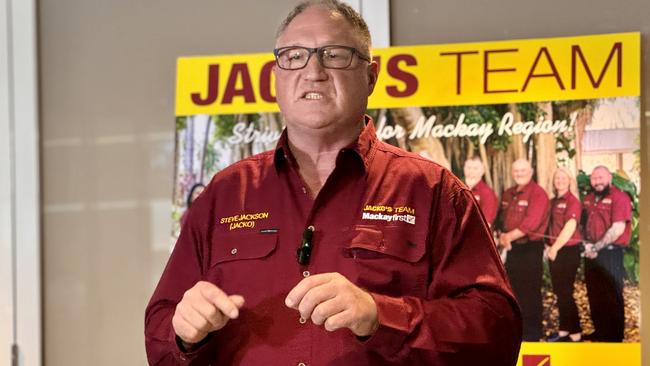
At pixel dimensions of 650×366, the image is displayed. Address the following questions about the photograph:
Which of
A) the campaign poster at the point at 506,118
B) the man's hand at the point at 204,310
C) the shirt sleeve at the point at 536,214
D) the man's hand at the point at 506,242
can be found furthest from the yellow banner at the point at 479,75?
the man's hand at the point at 204,310

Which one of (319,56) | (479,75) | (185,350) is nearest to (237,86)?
(479,75)

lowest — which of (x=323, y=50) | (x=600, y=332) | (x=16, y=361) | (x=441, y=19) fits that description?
(x=16, y=361)

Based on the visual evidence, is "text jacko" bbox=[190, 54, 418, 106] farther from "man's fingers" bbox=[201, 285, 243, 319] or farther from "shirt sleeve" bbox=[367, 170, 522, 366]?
"man's fingers" bbox=[201, 285, 243, 319]

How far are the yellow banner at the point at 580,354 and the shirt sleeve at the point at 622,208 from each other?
1.22 ft

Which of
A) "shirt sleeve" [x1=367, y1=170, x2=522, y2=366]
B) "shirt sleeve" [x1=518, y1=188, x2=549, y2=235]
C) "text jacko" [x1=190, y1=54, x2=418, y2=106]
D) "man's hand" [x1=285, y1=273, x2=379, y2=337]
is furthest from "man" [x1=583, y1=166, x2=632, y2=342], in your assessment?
"man's hand" [x1=285, y1=273, x2=379, y2=337]

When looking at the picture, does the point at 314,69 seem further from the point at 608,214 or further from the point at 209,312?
the point at 608,214

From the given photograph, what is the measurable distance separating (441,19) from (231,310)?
5.64 ft

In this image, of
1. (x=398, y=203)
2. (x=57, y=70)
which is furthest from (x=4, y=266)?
(x=398, y=203)

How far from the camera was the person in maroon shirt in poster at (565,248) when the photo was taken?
273 centimetres

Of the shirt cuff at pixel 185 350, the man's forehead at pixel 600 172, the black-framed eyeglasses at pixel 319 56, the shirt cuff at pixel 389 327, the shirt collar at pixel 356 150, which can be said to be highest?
the black-framed eyeglasses at pixel 319 56

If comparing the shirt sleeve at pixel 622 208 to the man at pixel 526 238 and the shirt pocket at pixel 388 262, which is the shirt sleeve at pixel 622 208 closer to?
the man at pixel 526 238

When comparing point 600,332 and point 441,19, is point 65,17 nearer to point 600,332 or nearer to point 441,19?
point 441,19

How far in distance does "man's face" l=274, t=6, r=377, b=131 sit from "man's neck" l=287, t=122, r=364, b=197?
0.03m

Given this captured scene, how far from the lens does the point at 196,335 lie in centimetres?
159
